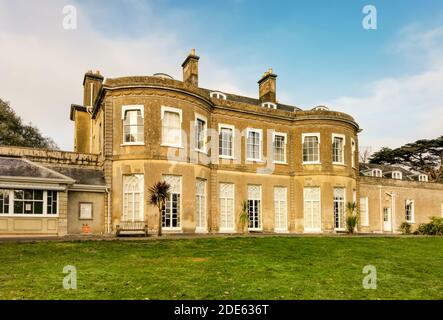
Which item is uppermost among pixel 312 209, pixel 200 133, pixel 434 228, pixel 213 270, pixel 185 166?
pixel 200 133

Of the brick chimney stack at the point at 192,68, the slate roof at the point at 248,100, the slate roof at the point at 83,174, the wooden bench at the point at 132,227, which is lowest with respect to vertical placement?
the wooden bench at the point at 132,227

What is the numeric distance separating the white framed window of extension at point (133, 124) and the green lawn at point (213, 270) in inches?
278

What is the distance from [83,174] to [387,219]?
24697 mm

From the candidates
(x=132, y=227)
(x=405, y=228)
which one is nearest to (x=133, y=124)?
(x=132, y=227)

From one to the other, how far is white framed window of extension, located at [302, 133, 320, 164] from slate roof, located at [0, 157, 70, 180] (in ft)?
50.3

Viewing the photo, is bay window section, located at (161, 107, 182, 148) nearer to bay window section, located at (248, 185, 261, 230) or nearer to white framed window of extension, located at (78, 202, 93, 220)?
white framed window of extension, located at (78, 202, 93, 220)

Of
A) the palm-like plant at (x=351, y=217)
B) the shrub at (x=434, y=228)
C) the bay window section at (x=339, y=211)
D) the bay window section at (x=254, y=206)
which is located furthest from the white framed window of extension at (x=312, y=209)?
the shrub at (x=434, y=228)

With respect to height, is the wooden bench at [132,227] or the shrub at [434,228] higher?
the wooden bench at [132,227]

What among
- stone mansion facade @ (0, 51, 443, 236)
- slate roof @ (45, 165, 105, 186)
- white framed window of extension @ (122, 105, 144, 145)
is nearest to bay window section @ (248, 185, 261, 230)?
stone mansion facade @ (0, 51, 443, 236)

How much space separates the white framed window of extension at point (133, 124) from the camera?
72.6 feet

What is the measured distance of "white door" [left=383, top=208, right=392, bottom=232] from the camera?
35022 millimetres

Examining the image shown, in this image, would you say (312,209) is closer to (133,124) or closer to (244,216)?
(244,216)

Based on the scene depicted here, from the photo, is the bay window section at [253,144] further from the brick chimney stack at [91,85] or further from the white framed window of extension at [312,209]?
the brick chimney stack at [91,85]

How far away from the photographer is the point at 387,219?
35438mm
